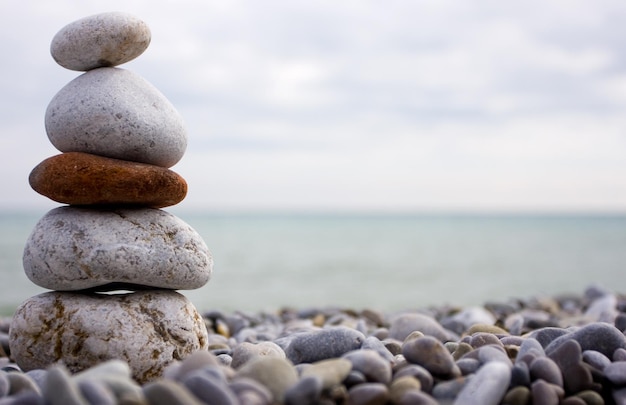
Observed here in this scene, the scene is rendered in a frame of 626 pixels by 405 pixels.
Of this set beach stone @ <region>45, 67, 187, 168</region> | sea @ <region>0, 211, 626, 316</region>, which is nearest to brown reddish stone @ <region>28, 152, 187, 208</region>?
A: beach stone @ <region>45, 67, 187, 168</region>

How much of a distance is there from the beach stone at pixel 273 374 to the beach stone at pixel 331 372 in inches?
3.5

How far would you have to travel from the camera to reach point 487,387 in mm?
3242

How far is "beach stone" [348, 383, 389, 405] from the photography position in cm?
307

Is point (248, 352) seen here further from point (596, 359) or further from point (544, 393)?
point (596, 359)

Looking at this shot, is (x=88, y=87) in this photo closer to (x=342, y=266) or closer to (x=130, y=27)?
(x=130, y=27)

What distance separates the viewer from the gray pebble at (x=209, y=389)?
2694mm

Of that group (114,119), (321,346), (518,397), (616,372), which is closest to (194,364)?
(321,346)

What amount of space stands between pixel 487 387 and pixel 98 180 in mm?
2965

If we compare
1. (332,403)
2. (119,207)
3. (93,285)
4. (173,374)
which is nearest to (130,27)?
(119,207)

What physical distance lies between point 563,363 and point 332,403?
1562 mm

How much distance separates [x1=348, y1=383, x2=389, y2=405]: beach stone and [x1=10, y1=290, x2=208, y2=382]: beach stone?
6.07ft

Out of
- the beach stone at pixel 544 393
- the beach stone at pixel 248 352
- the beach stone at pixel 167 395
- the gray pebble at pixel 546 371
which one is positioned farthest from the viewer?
the beach stone at pixel 248 352

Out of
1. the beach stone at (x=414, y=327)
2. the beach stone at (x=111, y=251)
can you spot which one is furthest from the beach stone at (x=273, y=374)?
the beach stone at (x=414, y=327)

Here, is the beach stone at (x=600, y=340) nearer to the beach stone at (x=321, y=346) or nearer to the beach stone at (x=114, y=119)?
the beach stone at (x=321, y=346)
